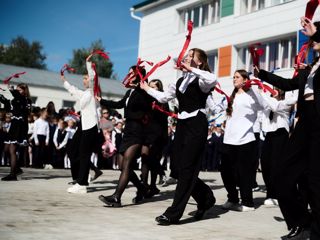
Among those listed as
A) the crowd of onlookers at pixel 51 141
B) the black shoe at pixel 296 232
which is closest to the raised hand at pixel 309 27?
the black shoe at pixel 296 232

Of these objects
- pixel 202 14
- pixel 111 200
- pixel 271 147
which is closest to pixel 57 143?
Answer: pixel 111 200

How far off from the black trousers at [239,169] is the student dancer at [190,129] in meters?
1.17

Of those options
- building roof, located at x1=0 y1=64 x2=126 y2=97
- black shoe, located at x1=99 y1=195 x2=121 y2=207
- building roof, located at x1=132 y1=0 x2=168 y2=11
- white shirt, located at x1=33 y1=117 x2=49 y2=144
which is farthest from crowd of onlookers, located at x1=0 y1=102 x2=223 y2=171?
building roof, located at x1=0 y1=64 x2=126 y2=97

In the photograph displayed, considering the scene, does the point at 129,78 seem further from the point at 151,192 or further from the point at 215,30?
the point at 215,30

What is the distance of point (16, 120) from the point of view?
865 centimetres

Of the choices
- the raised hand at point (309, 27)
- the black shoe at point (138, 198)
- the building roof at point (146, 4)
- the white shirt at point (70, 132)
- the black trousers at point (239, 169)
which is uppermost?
the building roof at point (146, 4)

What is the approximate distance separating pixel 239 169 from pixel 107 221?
2.35m

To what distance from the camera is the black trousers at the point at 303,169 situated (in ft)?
12.2

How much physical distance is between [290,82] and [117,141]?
11.8 metres

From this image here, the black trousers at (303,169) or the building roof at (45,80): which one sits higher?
the building roof at (45,80)

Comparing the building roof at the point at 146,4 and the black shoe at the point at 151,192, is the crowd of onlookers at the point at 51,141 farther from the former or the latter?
the building roof at the point at 146,4

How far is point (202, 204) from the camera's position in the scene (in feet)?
17.1

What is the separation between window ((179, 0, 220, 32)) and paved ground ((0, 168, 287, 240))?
1673cm

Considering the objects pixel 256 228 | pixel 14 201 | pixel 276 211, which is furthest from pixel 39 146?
pixel 256 228
